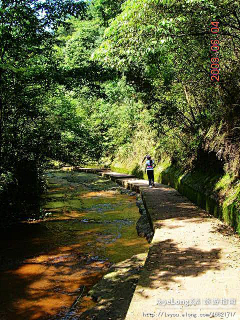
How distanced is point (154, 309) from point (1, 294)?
3.09m

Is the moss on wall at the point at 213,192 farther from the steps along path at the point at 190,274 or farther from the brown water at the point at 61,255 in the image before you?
the brown water at the point at 61,255

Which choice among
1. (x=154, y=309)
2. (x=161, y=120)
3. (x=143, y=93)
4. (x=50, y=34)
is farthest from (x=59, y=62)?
(x=154, y=309)

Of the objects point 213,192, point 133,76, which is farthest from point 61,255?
point 133,76

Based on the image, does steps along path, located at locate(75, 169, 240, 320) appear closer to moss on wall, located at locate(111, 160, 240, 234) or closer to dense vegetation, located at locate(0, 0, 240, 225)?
moss on wall, located at locate(111, 160, 240, 234)

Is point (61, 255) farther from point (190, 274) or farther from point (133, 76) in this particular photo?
point (133, 76)

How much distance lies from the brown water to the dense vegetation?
1.50 meters

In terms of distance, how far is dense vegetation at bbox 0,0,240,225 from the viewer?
6191mm

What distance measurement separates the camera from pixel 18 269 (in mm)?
5645

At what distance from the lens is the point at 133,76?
12281mm

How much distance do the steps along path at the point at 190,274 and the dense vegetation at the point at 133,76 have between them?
1544mm

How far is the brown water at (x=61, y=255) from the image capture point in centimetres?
443

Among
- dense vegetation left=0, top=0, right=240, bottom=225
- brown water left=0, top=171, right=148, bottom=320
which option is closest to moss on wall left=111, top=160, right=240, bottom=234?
dense vegetation left=0, top=0, right=240, bottom=225

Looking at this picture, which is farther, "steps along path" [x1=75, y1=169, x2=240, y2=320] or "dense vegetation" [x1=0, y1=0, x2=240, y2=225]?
"dense vegetation" [x1=0, y1=0, x2=240, y2=225]

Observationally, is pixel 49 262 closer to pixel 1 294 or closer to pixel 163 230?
pixel 1 294
